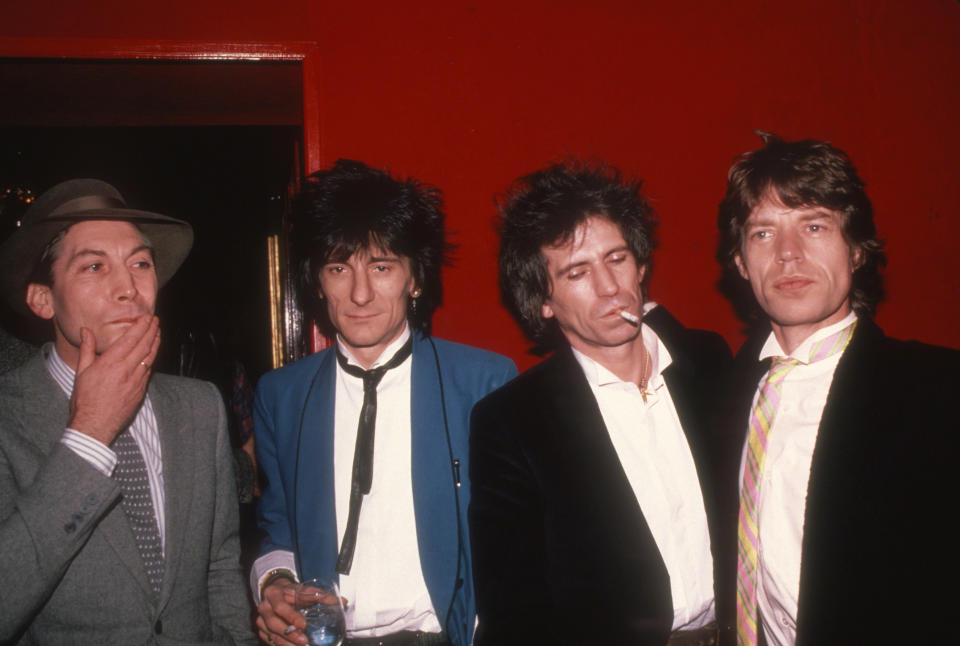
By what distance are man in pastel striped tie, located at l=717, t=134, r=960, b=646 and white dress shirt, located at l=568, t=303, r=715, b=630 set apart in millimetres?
104

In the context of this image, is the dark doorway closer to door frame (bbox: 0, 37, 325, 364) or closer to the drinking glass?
door frame (bbox: 0, 37, 325, 364)

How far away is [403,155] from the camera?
2.68m

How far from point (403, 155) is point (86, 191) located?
1.25 meters

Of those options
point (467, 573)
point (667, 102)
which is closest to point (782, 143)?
point (667, 102)

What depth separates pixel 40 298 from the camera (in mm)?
1816

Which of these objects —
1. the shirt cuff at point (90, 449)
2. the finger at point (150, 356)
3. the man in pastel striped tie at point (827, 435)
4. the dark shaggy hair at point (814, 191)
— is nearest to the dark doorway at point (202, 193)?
the finger at point (150, 356)

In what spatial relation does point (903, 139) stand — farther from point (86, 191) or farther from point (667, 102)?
point (86, 191)

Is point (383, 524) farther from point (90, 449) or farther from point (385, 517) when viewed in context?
point (90, 449)

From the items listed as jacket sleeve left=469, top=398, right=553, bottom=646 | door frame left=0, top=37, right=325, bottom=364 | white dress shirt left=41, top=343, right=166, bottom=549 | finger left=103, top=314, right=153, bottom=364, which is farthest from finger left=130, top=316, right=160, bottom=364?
jacket sleeve left=469, top=398, right=553, bottom=646

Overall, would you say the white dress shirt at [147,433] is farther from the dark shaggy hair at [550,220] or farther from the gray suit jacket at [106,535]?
the dark shaggy hair at [550,220]

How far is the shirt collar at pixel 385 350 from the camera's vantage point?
7.04 ft

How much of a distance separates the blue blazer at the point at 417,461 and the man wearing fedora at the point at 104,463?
242 millimetres

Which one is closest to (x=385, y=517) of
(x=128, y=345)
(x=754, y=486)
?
(x=128, y=345)

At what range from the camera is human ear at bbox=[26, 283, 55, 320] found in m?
1.81
